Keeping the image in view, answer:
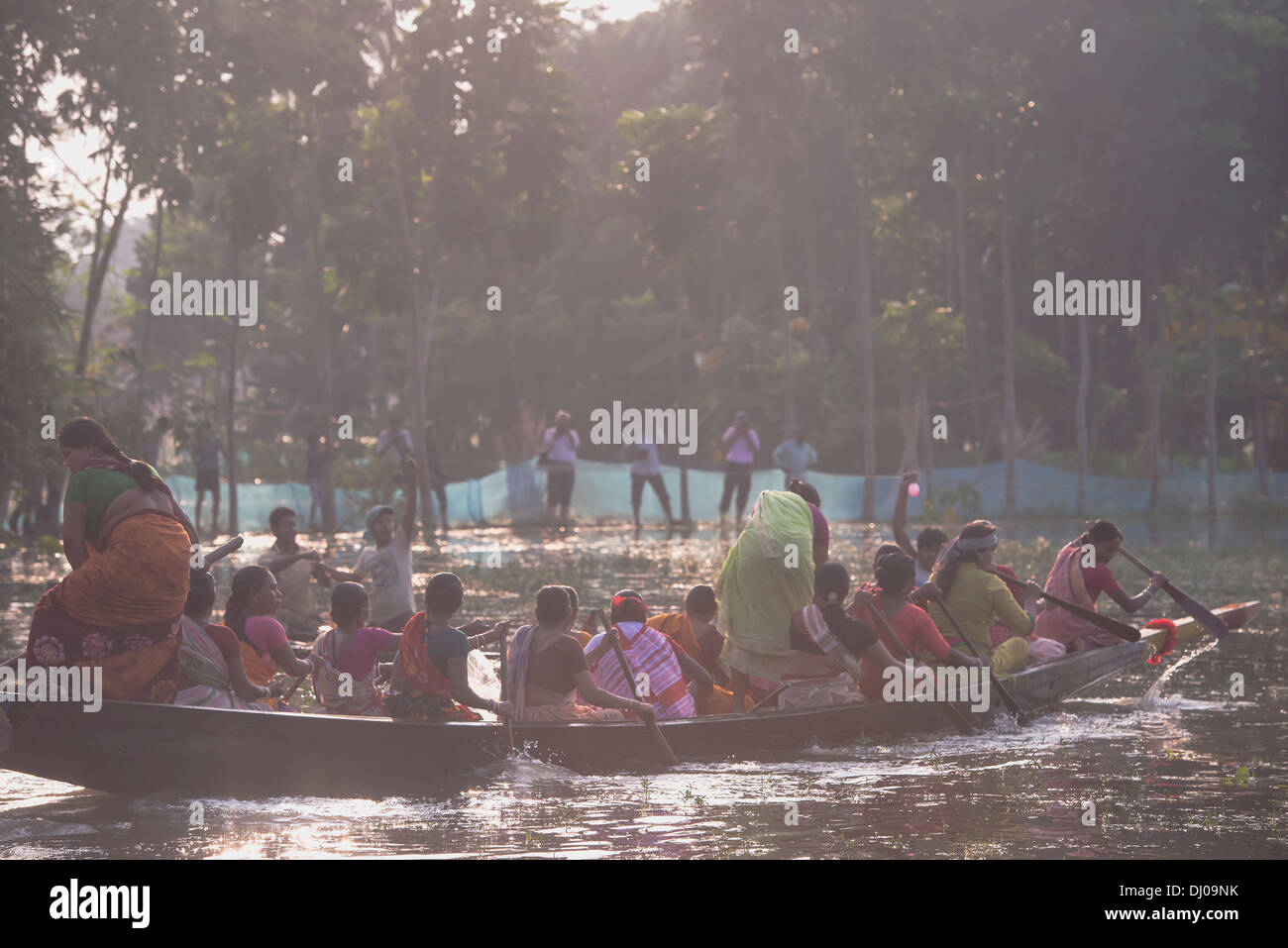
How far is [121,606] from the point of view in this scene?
9859mm

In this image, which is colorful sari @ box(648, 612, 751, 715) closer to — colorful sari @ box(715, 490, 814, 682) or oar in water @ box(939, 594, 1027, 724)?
colorful sari @ box(715, 490, 814, 682)

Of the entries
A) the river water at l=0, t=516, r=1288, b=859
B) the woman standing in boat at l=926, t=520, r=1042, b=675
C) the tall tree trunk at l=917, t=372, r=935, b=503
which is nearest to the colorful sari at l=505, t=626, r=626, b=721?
the river water at l=0, t=516, r=1288, b=859

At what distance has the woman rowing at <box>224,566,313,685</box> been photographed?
446 inches

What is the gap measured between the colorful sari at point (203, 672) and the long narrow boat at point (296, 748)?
333 millimetres

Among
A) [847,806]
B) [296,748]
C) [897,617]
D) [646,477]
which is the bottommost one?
[847,806]

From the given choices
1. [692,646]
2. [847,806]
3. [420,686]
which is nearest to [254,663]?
[420,686]

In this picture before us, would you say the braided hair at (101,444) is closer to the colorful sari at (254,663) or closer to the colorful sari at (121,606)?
the colorful sari at (121,606)

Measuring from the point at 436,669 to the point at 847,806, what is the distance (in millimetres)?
2517

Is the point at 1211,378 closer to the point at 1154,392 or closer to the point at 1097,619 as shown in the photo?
the point at 1154,392

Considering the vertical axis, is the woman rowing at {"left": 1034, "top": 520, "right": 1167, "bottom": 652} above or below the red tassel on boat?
above

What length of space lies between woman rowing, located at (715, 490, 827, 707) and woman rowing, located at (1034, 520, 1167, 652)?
3.07m

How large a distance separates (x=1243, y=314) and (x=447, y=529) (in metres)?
29.2
